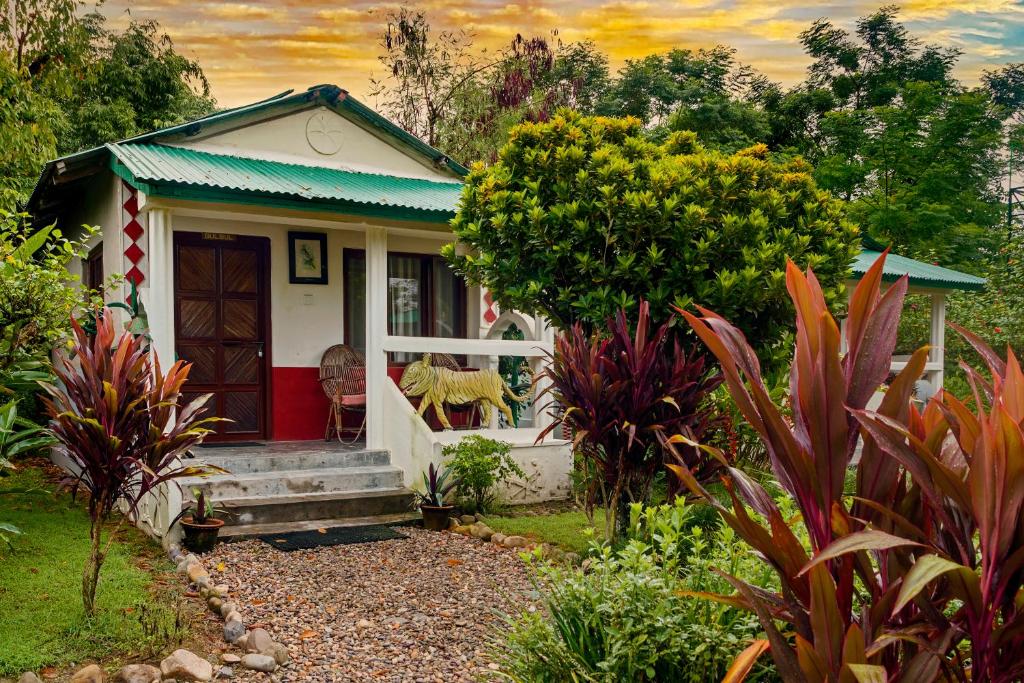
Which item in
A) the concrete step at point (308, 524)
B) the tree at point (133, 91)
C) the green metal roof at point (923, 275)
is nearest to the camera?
the concrete step at point (308, 524)

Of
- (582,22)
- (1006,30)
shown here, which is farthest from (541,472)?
(1006,30)

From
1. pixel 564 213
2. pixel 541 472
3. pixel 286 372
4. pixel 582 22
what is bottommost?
pixel 541 472

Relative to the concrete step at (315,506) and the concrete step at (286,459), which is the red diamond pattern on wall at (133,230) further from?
the concrete step at (315,506)

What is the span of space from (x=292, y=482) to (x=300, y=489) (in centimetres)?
11

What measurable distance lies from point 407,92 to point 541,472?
53.4 ft

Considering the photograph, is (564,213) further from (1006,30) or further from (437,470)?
(1006,30)

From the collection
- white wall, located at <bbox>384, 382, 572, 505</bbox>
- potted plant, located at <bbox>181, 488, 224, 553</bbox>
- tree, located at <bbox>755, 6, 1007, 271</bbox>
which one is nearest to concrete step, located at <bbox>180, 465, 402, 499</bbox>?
white wall, located at <bbox>384, 382, 572, 505</bbox>

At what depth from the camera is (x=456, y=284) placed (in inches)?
449

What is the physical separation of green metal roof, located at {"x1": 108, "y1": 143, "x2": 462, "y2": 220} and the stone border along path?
3271mm

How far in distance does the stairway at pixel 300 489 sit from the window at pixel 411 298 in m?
2.27

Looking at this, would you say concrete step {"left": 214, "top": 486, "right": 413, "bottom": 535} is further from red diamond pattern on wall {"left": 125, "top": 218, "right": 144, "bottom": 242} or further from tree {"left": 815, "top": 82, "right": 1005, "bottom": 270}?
tree {"left": 815, "top": 82, "right": 1005, "bottom": 270}

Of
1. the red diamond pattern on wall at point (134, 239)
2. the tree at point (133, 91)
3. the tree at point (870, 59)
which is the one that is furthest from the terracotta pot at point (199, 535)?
the tree at point (870, 59)

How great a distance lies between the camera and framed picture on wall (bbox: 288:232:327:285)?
10406mm

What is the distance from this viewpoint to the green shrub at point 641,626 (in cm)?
309
